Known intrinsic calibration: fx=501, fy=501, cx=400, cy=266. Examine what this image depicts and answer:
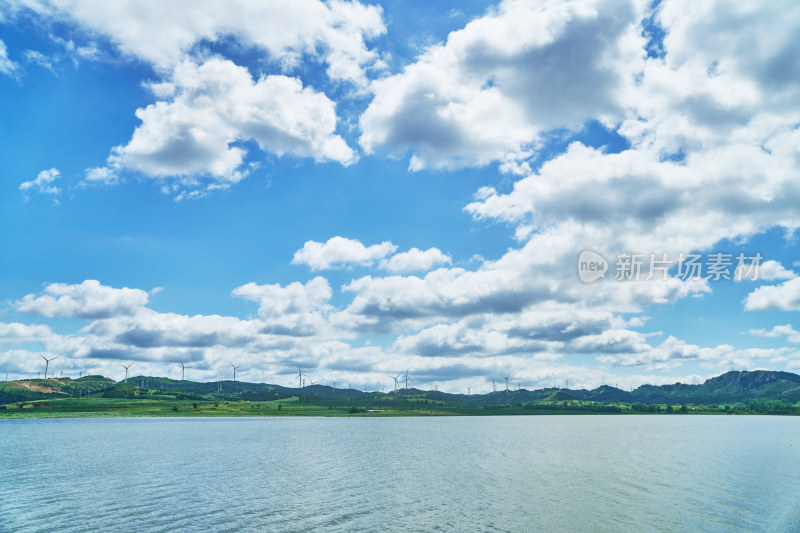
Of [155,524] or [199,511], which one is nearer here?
[155,524]

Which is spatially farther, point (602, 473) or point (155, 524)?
point (602, 473)

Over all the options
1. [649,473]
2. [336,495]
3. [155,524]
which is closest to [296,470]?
[336,495]

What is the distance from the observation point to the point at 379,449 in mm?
143750

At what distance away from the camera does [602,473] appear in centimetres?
9644

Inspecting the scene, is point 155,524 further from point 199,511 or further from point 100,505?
point 100,505

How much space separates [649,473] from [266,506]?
240 ft

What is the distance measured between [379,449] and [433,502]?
78161 mm

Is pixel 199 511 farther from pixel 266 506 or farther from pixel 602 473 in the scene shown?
pixel 602 473

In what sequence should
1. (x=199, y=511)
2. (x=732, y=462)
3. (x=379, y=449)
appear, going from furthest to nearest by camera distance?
(x=379, y=449)
(x=732, y=462)
(x=199, y=511)

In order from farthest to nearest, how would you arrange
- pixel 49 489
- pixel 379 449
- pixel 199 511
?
pixel 379 449, pixel 49 489, pixel 199 511

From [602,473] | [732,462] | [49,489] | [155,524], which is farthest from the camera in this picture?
[732,462]

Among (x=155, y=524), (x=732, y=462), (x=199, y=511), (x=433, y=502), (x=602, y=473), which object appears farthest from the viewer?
(x=732, y=462)

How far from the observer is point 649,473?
96.7m

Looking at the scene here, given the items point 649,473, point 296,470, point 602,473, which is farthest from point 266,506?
point 649,473
